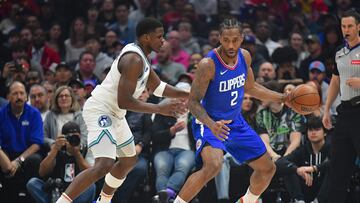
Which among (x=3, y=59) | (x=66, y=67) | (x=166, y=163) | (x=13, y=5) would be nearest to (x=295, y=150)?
(x=166, y=163)

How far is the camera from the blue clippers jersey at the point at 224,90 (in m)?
7.38

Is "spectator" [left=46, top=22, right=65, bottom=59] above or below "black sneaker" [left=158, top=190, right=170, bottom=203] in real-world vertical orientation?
above

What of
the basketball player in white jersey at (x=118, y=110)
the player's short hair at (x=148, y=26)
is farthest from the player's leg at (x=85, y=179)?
the player's short hair at (x=148, y=26)

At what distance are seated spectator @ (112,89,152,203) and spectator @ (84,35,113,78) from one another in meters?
2.29

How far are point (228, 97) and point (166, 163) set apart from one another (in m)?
2.45

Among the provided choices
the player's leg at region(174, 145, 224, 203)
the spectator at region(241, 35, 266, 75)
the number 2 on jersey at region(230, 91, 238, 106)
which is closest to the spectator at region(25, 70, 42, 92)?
the spectator at region(241, 35, 266, 75)

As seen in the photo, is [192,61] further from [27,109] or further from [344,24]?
[344,24]

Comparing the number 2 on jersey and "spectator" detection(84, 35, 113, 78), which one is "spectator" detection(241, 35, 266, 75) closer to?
"spectator" detection(84, 35, 113, 78)

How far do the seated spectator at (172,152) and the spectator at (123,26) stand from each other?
3303 millimetres

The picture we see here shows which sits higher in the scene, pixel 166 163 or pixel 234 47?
pixel 234 47

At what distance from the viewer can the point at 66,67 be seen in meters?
11.3

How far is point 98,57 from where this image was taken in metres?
12.5

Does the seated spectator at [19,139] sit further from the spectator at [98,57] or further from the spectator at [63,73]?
the spectator at [98,57]

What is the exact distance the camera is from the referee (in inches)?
314
